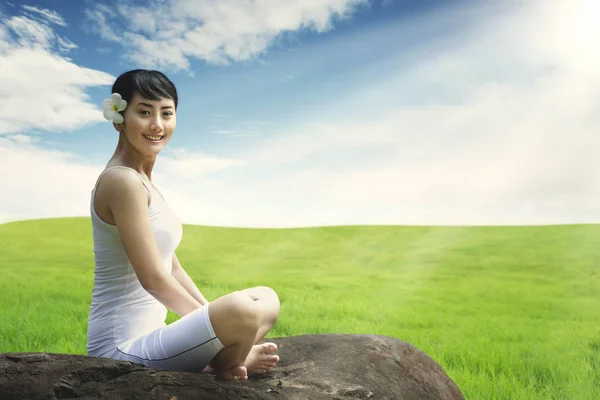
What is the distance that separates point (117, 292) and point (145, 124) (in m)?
0.95

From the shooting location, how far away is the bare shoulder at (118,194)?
266 centimetres

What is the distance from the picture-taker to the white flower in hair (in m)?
2.97

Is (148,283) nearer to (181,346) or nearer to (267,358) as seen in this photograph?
(181,346)

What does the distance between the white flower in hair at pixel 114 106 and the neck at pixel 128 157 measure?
0.12 m

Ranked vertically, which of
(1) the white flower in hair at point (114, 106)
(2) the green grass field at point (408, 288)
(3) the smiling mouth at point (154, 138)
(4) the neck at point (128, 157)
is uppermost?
(1) the white flower in hair at point (114, 106)

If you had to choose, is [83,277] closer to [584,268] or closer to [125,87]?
[125,87]

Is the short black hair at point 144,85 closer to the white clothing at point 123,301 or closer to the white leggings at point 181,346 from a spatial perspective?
the white clothing at point 123,301

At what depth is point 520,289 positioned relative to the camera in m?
10.5

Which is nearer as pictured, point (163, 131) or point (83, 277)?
point (163, 131)

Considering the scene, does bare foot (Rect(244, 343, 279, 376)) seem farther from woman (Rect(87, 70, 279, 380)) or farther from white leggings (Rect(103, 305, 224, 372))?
white leggings (Rect(103, 305, 224, 372))

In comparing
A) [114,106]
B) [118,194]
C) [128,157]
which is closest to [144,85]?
[114,106]

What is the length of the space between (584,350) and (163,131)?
6.33 m

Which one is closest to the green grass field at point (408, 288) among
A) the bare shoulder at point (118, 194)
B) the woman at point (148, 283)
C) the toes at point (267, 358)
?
the toes at point (267, 358)

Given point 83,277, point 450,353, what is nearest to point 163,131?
point 450,353
